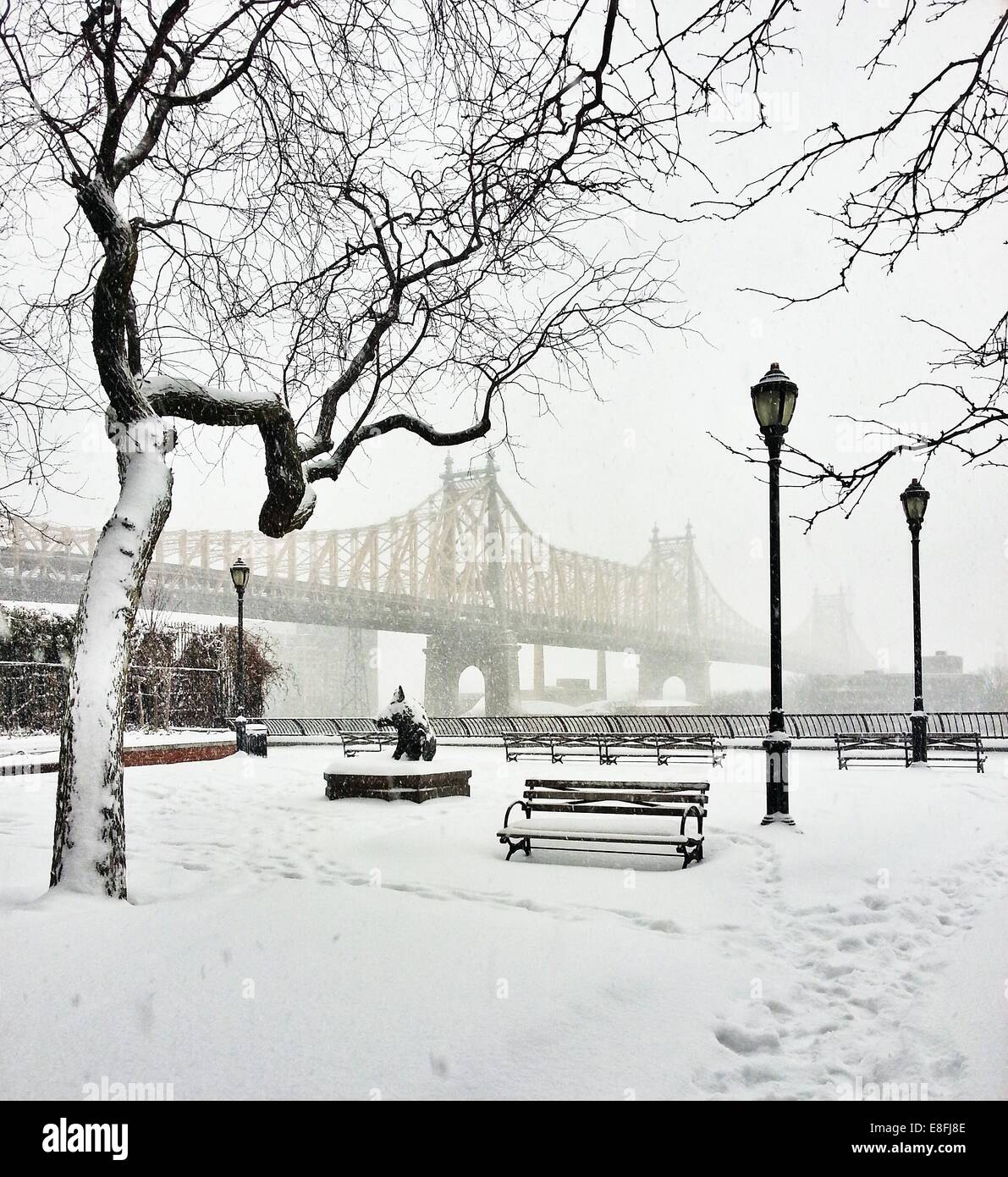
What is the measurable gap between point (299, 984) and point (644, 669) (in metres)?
46.1

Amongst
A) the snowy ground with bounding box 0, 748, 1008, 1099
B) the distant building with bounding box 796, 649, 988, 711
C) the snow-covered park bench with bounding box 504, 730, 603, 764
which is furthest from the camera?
the distant building with bounding box 796, 649, 988, 711

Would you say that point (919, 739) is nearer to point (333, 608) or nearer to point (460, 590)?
point (333, 608)

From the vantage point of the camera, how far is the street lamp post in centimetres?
862

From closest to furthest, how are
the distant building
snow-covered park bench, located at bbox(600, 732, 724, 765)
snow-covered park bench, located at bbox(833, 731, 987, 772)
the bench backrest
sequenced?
the bench backrest < snow-covered park bench, located at bbox(833, 731, 987, 772) < snow-covered park bench, located at bbox(600, 732, 724, 765) < the distant building

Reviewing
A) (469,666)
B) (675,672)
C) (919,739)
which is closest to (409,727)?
(919,739)

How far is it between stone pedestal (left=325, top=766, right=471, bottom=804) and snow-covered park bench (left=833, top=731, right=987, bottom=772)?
22.6 ft

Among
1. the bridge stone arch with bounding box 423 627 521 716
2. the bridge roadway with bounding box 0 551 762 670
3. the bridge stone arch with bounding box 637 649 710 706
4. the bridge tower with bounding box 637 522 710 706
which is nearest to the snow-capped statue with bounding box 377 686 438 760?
the bridge roadway with bounding box 0 551 762 670

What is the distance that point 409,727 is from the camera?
12602 mm

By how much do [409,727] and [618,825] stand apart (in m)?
5.24

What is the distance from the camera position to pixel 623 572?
7231 centimetres

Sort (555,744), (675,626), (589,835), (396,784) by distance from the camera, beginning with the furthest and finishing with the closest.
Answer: (675,626) < (555,744) < (396,784) < (589,835)

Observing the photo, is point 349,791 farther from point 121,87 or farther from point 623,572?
point 623,572

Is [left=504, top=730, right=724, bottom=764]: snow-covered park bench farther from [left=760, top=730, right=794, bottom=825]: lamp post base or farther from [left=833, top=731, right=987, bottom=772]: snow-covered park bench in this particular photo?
[left=760, top=730, right=794, bottom=825]: lamp post base
